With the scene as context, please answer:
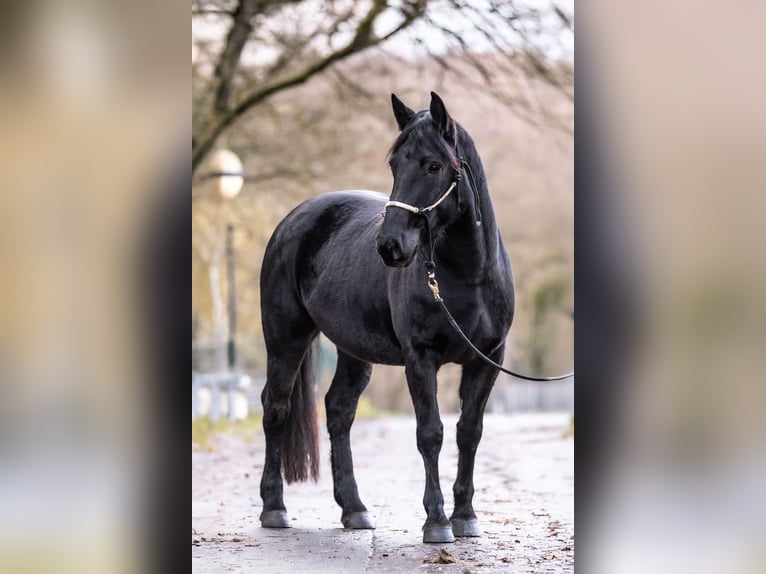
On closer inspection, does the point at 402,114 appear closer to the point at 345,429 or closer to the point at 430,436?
the point at 430,436

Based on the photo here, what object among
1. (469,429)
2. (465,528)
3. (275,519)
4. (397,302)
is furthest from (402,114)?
(275,519)

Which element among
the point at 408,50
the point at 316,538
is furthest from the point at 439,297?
the point at 408,50

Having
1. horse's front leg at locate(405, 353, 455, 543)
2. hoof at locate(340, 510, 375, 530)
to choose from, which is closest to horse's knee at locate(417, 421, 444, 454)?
horse's front leg at locate(405, 353, 455, 543)

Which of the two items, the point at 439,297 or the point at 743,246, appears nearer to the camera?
the point at 743,246

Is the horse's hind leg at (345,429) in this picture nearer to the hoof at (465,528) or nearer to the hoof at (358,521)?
the hoof at (358,521)

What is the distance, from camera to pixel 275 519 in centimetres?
704

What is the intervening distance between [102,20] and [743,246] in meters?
1.89

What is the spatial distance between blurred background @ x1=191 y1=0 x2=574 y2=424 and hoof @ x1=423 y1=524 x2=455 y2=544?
21.0ft

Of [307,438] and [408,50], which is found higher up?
[408,50]

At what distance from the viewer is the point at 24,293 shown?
321 centimetres

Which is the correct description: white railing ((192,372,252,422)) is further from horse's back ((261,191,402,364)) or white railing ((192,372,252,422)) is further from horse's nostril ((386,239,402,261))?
horse's nostril ((386,239,402,261))

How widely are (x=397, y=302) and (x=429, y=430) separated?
0.71 meters

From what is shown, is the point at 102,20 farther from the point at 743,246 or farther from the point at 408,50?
the point at 408,50

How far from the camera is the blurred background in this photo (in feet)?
41.1
